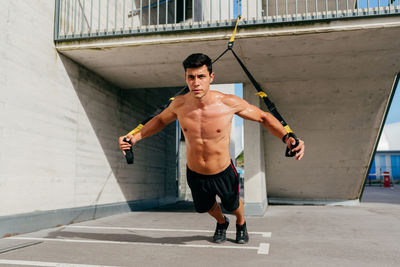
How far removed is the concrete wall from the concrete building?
0.07 feet

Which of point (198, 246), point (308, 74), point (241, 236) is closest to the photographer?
point (198, 246)

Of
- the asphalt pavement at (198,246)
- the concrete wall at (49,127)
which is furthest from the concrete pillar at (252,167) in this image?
the concrete wall at (49,127)

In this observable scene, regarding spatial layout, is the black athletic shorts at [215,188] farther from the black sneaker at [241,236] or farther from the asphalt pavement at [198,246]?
the asphalt pavement at [198,246]

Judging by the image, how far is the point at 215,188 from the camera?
12.8 ft

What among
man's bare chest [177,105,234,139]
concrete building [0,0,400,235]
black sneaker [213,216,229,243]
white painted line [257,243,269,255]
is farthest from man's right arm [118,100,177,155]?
concrete building [0,0,400,235]

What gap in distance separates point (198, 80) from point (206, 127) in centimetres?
53

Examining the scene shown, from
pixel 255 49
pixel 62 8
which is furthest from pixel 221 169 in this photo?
pixel 62 8

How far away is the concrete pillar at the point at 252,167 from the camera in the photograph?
788 cm

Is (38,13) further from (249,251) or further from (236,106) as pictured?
(249,251)

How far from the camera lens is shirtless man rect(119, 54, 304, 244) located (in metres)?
3.51

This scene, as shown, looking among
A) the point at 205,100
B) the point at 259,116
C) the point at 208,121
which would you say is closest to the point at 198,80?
the point at 205,100

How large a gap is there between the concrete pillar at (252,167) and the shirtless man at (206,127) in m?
3.93

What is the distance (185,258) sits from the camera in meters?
3.58

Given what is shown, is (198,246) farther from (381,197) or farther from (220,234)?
(381,197)
